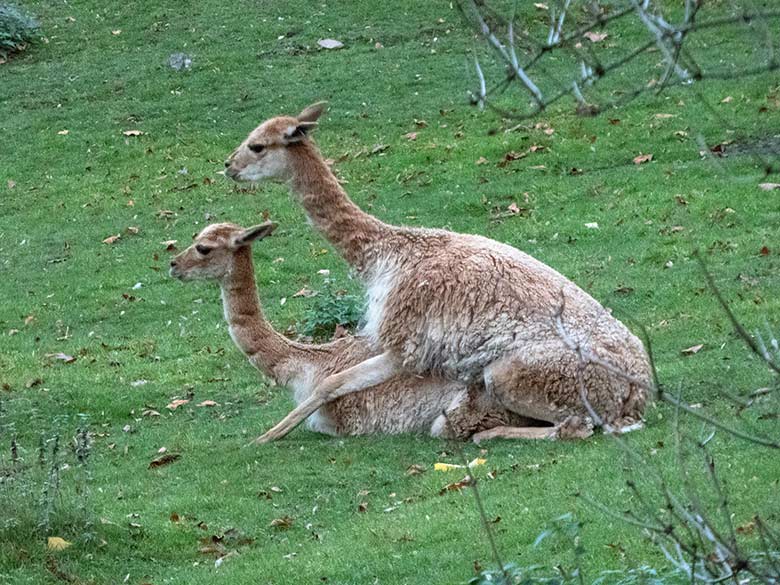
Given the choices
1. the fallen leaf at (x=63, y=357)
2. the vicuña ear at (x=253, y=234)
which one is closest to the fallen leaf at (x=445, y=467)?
the vicuña ear at (x=253, y=234)

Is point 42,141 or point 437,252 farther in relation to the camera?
point 42,141

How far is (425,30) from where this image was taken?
23672mm

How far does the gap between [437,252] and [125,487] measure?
2546 millimetres

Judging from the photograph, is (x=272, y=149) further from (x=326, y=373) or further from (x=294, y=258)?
(x=294, y=258)

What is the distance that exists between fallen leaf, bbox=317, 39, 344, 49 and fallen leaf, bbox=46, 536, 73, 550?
56.0ft

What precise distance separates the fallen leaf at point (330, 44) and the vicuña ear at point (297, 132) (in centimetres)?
1407

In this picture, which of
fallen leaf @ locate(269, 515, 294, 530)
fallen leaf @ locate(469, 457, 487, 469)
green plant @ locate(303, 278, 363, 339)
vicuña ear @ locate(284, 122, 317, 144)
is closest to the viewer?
fallen leaf @ locate(269, 515, 294, 530)

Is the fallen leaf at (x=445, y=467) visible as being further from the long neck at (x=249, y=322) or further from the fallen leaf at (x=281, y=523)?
the long neck at (x=249, y=322)

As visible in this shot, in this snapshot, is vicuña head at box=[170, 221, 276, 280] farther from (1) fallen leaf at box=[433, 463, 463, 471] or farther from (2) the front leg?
(1) fallen leaf at box=[433, 463, 463, 471]

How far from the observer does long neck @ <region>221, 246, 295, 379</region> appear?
9867 millimetres

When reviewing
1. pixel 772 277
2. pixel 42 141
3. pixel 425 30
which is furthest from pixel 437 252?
pixel 425 30

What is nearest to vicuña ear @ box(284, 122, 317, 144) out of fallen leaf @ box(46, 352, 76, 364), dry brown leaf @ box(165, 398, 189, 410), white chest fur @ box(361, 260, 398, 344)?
white chest fur @ box(361, 260, 398, 344)

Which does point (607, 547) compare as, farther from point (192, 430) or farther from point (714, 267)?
point (714, 267)

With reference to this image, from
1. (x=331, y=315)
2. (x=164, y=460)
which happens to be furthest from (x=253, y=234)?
(x=331, y=315)
